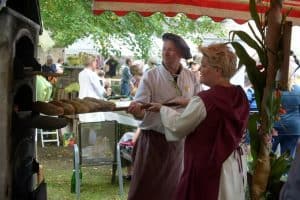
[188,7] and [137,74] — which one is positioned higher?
[188,7]

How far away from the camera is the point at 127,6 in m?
3.85

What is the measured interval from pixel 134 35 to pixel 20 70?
5876 mm

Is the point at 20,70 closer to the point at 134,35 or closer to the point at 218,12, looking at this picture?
the point at 218,12

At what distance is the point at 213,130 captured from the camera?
8.34 ft

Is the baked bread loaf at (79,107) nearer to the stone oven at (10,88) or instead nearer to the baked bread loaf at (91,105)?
the baked bread loaf at (91,105)

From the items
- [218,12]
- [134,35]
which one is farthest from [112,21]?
[218,12]

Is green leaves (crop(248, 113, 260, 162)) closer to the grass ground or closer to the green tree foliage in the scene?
the grass ground

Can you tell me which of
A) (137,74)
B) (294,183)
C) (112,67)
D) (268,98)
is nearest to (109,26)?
(137,74)

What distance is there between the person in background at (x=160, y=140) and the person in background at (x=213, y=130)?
88 cm

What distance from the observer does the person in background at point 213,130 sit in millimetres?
2523

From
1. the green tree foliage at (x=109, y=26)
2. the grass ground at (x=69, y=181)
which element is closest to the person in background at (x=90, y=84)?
the green tree foliage at (x=109, y=26)

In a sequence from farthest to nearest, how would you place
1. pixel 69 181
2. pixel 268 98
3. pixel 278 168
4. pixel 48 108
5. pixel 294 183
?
1. pixel 69 181
2. pixel 278 168
3. pixel 268 98
4. pixel 48 108
5. pixel 294 183

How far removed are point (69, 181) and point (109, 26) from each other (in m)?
3.00

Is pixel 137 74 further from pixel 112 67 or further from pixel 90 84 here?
pixel 112 67
